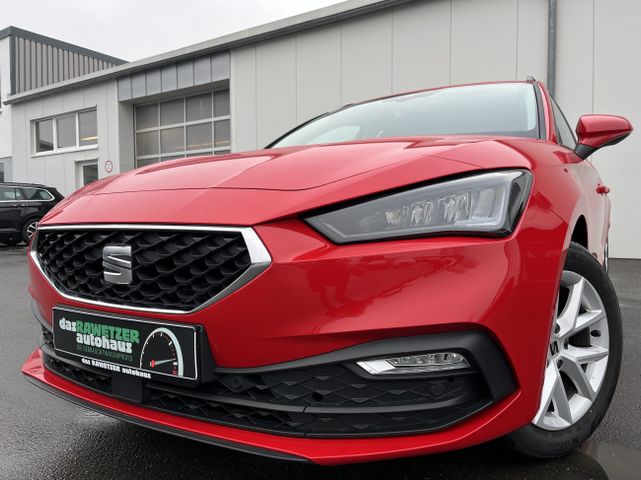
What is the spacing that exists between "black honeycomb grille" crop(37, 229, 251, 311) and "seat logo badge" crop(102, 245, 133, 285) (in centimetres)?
2

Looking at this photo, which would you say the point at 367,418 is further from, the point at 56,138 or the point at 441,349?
the point at 56,138

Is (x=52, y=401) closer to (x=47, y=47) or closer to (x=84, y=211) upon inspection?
(x=84, y=211)

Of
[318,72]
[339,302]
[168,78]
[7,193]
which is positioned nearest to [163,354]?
[339,302]

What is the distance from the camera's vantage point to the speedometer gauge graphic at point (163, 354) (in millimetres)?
1262

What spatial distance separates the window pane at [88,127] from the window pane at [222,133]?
4414mm

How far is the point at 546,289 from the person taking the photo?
49.5 inches

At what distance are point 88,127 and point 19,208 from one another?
532 cm

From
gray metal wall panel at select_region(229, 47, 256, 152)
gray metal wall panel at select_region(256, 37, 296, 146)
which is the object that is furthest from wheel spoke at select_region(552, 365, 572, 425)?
gray metal wall panel at select_region(229, 47, 256, 152)

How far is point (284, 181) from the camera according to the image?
4.41 ft

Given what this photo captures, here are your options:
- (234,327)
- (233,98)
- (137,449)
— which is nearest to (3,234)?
(233,98)

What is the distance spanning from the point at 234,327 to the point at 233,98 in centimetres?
Result: 1088

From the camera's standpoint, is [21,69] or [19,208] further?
[21,69]

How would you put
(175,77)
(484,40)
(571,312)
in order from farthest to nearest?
1. (175,77)
2. (484,40)
3. (571,312)

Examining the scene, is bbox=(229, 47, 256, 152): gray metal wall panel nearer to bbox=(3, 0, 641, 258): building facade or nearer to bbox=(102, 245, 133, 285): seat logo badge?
bbox=(3, 0, 641, 258): building facade
